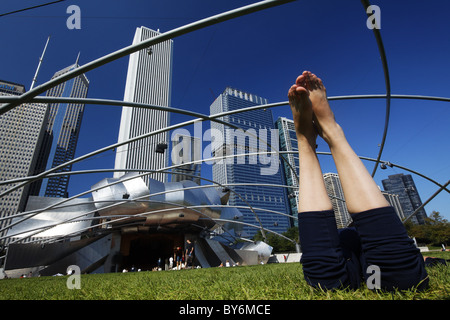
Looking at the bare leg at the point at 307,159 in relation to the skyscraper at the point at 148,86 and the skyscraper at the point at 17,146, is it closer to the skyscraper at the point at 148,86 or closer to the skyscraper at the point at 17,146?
the skyscraper at the point at 148,86

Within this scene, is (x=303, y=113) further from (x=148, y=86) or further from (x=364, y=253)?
(x=148, y=86)

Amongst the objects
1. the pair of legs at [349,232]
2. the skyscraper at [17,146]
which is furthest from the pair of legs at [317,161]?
the skyscraper at [17,146]

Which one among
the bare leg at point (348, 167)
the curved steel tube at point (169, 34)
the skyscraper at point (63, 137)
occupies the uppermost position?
the skyscraper at point (63, 137)

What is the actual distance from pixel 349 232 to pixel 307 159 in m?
0.73

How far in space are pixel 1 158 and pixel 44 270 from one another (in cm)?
8520

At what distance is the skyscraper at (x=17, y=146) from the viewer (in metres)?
82.2

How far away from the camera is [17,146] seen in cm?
8519

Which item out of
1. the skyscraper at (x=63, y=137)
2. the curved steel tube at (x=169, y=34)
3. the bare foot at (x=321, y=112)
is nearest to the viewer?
the bare foot at (x=321, y=112)

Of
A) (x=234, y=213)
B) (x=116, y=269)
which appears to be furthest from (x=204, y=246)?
(x=116, y=269)

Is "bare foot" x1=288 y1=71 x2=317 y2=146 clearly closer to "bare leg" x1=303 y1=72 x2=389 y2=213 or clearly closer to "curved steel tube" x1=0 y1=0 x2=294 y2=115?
"bare leg" x1=303 y1=72 x2=389 y2=213

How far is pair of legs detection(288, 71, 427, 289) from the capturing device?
1.46 meters

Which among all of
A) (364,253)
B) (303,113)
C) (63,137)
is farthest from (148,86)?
(63,137)
